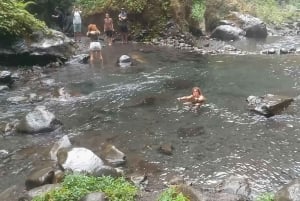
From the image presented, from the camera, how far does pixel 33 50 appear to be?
20609 mm

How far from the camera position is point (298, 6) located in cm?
5084

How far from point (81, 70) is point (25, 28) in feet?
11.2

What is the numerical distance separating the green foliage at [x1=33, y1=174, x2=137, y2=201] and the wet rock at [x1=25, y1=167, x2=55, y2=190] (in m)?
0.75

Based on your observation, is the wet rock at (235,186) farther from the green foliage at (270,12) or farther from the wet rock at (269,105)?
the green foliage at (270,12)

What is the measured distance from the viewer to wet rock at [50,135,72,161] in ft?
37.2

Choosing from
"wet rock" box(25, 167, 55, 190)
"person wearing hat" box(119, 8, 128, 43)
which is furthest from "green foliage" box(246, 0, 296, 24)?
"wet rock" box(25, 167, 55, 190)

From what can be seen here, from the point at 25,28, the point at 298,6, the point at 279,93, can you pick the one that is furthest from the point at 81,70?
the point at 298,6

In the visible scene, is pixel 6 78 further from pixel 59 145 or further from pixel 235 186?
pixel 235 186

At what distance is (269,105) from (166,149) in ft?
14.6

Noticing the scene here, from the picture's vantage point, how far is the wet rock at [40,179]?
9.59 meters

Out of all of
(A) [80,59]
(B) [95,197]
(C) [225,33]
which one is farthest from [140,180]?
(C) [225,33]

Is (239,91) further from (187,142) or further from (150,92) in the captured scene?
(187,142)

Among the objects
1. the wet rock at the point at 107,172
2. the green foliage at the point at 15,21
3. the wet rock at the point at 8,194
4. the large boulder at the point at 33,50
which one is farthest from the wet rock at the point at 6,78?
the wet rock at the point at 107,172

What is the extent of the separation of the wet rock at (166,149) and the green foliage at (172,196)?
2776 mm
